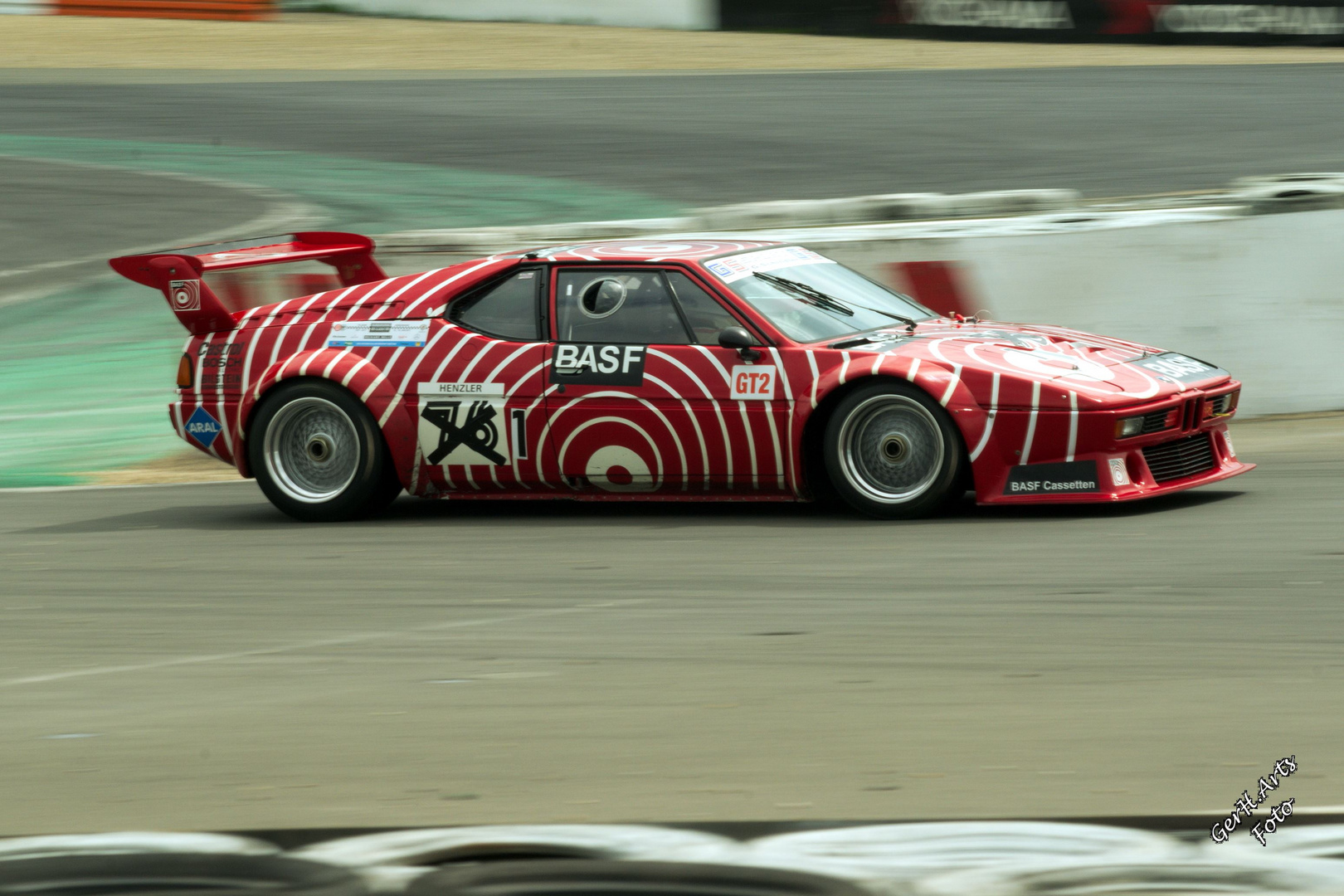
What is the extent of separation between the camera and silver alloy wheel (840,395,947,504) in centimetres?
752

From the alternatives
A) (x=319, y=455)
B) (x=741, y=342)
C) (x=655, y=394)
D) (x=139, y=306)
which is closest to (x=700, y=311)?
(x=741, y=342)

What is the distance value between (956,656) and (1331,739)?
1.24 meters

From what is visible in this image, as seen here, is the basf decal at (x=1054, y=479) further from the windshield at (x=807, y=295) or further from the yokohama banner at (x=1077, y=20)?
the yokohama banner at (x=1077, y=20)

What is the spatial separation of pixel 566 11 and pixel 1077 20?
404 inches

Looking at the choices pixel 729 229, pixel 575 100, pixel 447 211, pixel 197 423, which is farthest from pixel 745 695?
pixel 575 100

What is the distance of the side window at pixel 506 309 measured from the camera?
8.25 m

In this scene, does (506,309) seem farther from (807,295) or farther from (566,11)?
(566,11)

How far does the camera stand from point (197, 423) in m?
8.83

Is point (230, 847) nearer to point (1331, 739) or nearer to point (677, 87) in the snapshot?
point (1331, 739)

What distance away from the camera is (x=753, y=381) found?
775 centimetres

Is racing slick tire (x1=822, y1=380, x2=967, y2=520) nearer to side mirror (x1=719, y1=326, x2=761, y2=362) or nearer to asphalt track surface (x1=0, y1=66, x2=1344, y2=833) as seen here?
asphalt track surface (x1=0, y1=66, x2=1344, y2=833)

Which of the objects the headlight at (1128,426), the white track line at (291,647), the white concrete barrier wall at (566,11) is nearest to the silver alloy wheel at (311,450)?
the white track line at (291,647)

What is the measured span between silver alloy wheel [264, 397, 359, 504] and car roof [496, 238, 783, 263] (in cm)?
110

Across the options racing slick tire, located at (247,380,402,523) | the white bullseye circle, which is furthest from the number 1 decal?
racing slick tire, located at (247,380,402,523)
